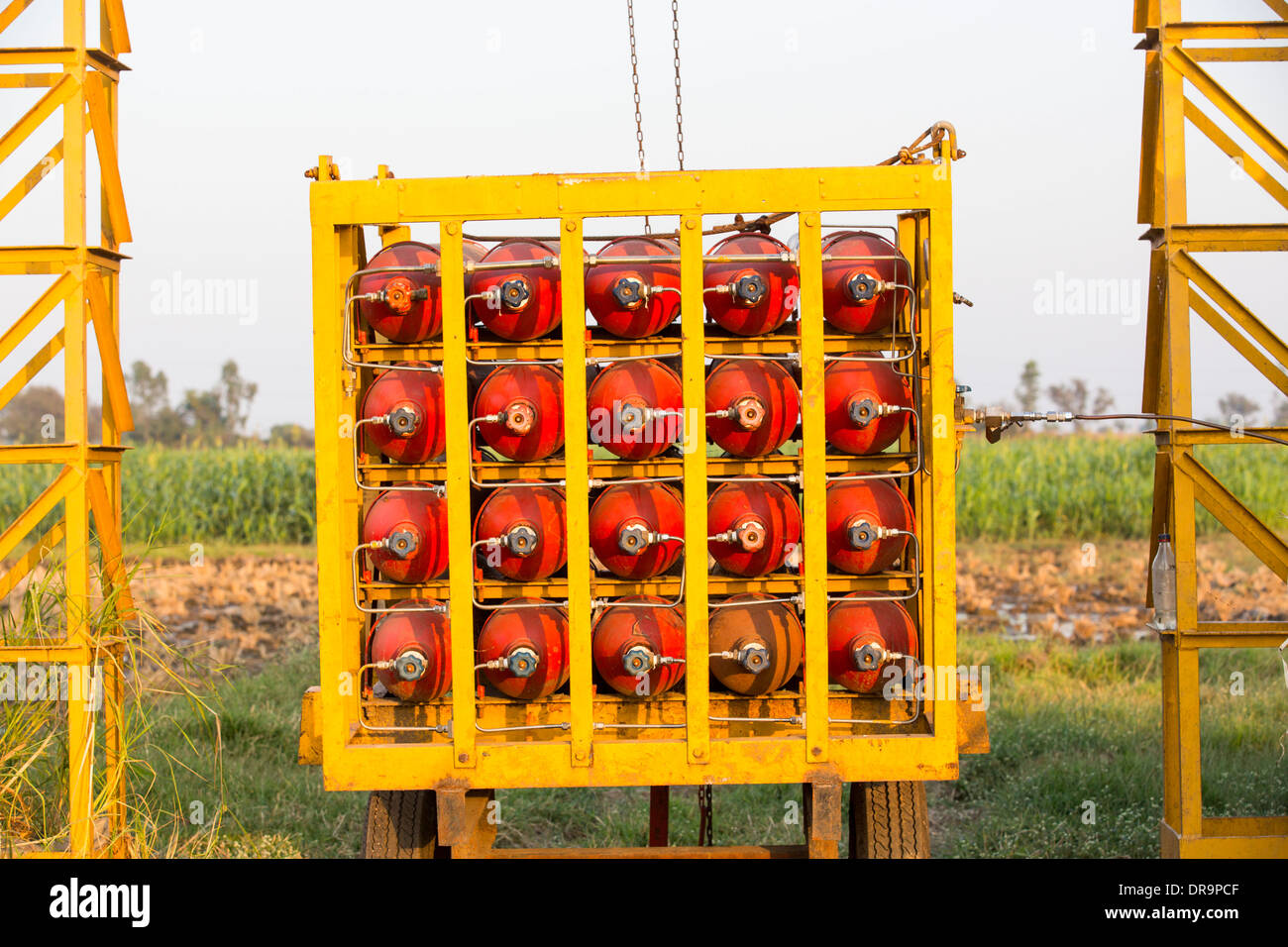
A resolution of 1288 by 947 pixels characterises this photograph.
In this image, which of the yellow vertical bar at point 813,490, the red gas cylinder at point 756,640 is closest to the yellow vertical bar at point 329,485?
the red gas cylinder at point 756,640

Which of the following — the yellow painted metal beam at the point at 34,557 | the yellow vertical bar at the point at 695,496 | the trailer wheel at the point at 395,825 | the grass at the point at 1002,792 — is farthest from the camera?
the grass at the point at 1002,792

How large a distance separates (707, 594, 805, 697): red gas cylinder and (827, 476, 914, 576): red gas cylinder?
12.6 inches

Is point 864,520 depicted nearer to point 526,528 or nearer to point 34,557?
point 526,528

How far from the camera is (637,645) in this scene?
159 inches

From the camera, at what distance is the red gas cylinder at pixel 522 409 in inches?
162

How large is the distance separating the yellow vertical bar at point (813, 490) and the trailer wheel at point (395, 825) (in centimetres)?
173

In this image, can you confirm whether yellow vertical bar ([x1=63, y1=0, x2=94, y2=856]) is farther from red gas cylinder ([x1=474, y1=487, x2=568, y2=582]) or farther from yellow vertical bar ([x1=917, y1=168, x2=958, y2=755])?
yellow vertical bar ([x1=917, y1=168, x2=958, y2=755])

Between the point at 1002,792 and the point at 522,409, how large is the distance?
4412 millimetres

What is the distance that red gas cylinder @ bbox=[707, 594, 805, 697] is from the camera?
4117 mm

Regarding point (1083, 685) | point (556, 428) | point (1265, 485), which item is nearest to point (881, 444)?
point (556, 428)

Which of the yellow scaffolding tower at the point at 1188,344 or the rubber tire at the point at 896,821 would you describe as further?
the yellow scaffolding tower at the point at 1188,344

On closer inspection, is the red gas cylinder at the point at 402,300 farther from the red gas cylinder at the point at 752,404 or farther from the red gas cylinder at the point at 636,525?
the red gas cylinder at the point at 752,404

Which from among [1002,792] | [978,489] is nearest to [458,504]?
[1002,792]

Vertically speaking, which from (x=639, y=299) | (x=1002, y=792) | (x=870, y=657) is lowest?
(x=1002, y=792)
